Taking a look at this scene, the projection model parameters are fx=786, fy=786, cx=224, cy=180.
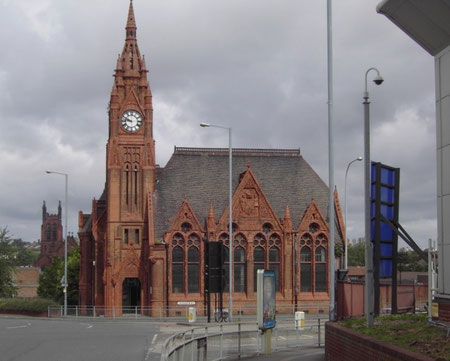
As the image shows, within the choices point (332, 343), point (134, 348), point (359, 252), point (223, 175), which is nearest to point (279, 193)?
point (223, 175)

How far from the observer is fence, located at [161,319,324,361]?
1745 cm

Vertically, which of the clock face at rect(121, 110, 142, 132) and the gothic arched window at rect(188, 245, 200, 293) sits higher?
the clock face at rect(121, 110, 142, 132)

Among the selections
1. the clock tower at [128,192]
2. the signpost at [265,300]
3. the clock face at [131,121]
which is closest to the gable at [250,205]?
the clock tower at [128,192]

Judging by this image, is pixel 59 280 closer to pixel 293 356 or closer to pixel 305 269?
pixel 305 269

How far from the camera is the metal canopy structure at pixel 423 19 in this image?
15656mm

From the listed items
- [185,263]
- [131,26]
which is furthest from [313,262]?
[131,26]

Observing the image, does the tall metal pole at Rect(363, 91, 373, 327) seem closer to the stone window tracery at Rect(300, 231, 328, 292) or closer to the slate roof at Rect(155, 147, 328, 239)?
the slate roof at Rect(155, 147, 328, 239)

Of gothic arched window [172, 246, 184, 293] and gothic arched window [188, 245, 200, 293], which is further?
gothic arched window [188, 245, 200, 293]

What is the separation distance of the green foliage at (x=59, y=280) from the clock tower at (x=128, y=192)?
2049 cm

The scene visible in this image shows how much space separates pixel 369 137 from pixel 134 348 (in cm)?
1315

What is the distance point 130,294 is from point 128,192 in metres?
8.14

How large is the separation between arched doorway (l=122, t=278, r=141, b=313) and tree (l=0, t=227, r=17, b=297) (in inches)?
634

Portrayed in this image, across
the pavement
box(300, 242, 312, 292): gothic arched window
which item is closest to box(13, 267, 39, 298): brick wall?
box(300, 242, 312, 292): gothic arched window

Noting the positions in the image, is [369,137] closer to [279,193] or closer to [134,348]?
[134,348]
